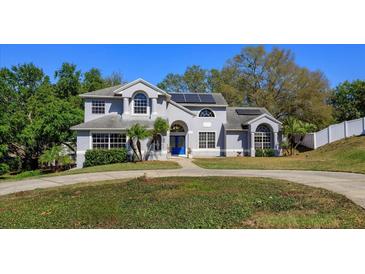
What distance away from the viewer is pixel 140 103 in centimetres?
2384

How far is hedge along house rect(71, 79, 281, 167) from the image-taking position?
21922 millimetres

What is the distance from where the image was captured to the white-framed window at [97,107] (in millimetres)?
23891

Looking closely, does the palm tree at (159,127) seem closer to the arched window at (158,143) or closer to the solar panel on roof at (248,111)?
the arched window at (158,143)

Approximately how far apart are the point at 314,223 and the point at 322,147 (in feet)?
79.6

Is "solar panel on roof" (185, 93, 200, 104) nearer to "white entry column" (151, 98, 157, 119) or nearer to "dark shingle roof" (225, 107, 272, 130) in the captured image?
"dark shingle roof" (225, 107, 272, 130)

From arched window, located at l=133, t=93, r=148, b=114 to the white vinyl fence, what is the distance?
61.4ft

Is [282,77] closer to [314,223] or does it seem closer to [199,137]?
[199,137]

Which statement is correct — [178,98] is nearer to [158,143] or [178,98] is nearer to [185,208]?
[158,143]

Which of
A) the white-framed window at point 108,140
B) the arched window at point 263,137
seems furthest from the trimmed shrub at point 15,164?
the arched window at point 263,137

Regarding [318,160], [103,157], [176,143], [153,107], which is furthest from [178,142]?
[318,160]

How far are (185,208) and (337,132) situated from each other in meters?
26.1

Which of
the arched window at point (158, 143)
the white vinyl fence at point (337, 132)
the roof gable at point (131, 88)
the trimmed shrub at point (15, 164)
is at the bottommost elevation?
the trimmed shrub at point (15, 164)

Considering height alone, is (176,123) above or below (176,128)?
above

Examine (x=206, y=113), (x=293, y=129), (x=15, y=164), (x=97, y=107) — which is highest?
(x=97, y=107)
